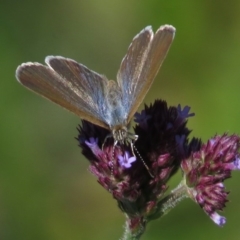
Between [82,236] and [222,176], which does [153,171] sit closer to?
[222,176]

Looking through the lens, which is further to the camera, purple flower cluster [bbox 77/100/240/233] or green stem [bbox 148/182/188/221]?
green stem [bbox 148/182/188/221]

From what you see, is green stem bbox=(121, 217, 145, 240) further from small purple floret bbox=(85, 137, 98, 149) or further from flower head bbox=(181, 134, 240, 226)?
small purple floret bbox=(85, 137, 98, 149)

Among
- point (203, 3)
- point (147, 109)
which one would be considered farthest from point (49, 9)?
point (147, 109)

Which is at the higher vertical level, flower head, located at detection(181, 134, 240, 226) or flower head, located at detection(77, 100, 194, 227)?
flower head, located at detection(77, 100, 194, 227)

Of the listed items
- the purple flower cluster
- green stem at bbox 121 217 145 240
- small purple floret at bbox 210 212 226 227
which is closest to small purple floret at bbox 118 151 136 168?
the purple flower cluster

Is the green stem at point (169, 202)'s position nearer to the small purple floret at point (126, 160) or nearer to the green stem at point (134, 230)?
the green stem at point (134, 230)

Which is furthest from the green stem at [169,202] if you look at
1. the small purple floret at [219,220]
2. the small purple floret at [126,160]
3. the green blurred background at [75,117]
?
the green blurred background at [75,117]
